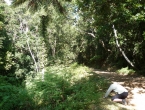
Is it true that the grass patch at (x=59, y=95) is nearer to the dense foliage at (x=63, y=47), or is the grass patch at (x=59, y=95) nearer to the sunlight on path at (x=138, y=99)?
the dense foliage at (x=63, y=47)

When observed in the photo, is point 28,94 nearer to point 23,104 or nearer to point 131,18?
point 23,104

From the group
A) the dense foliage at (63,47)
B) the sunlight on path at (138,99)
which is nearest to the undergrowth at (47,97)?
the dense foliage at (63,47)

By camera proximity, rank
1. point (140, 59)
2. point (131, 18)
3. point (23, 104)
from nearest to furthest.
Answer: point (23, 104) < point (131, 18) < point (140, 59)

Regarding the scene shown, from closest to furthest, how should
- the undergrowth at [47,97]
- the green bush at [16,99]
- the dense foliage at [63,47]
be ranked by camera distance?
Result: the dense foliage at [63,47] → the undergrowth at [47,97] → the green bush at [16,99]

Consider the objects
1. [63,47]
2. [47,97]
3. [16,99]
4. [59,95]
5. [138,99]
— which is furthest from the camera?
[63,47]

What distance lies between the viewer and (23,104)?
7902 mm

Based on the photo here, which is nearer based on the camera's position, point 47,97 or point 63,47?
point 47,97

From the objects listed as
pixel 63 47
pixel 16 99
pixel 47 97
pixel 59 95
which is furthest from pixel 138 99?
pixel 63 47

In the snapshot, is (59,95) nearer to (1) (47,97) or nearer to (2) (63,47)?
(1) (47,97)

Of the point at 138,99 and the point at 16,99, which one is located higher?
the point at 16,99

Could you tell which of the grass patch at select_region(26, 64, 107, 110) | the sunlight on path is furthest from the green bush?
the sunlight on path

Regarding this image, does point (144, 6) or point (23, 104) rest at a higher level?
point (144, 6)

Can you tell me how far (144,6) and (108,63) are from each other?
1713cm

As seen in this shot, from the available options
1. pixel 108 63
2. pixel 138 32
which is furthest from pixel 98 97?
pixel 108 63
